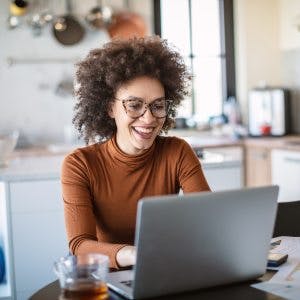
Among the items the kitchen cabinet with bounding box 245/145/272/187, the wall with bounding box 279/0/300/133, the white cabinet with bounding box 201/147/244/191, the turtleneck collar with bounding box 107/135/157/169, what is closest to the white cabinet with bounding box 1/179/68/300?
the white cabinet with bounding box 201/147/244/191

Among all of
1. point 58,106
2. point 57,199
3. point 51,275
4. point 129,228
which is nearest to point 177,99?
point 129,228

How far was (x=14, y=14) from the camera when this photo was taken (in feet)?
13.9

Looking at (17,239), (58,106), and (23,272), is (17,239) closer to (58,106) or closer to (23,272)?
(23,272)

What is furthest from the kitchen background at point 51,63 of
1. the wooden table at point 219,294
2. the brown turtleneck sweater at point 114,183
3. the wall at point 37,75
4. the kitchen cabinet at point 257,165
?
the wooden table at point 219,294

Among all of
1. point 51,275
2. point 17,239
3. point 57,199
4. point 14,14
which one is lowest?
point 51,275

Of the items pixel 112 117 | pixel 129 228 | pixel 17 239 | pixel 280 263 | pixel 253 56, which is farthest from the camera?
pixel 253 56

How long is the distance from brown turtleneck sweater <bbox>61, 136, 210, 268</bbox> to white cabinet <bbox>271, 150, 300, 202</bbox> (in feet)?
6.37

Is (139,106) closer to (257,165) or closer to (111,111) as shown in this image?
(111,111)

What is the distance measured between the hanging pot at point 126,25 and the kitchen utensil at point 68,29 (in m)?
0.24

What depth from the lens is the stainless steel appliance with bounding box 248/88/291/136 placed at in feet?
14.4

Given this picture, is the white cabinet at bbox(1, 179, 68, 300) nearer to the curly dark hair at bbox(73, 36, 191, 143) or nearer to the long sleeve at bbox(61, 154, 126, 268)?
the curly dark hair at bbox(73, 36, 191, 143)

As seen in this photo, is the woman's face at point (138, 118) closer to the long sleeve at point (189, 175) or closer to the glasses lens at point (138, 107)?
the glasses lens at point (138, 107)

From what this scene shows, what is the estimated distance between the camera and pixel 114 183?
5.66 feet

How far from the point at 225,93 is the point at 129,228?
3.32 m
